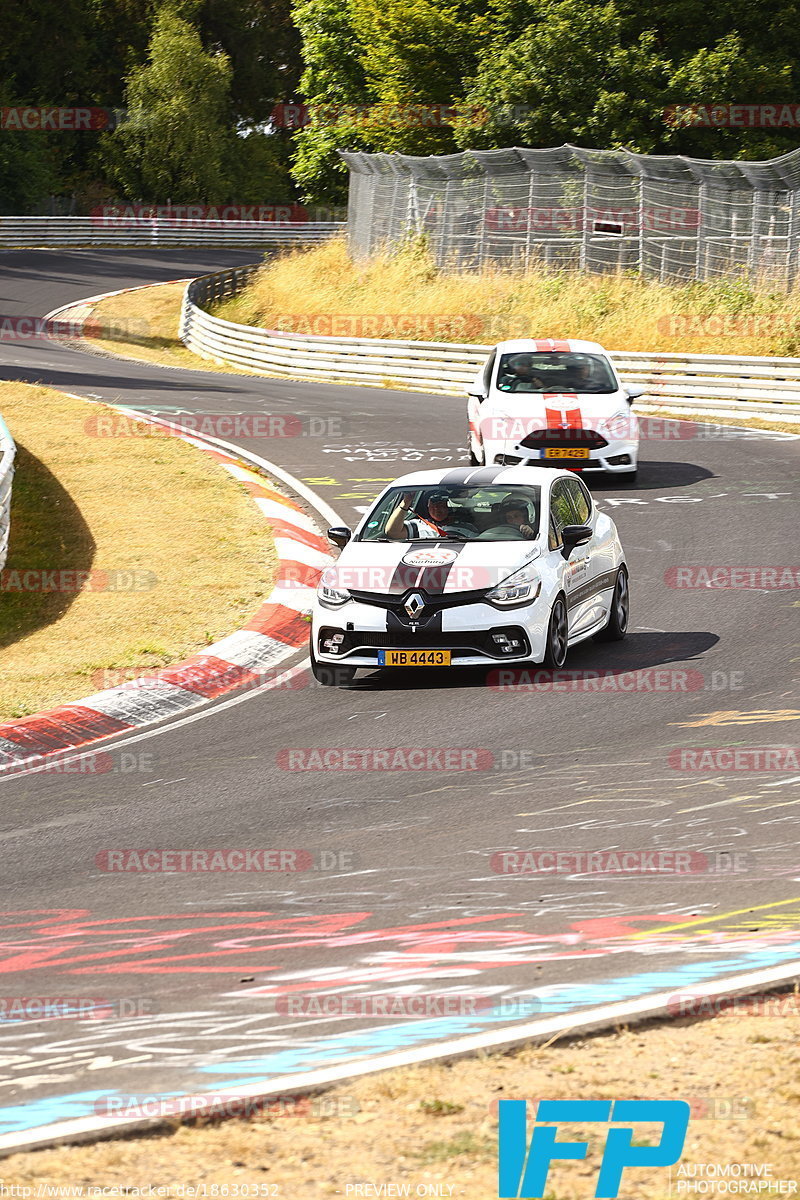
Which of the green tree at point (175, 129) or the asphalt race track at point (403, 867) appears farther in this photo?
the green tree at point (175, 129)

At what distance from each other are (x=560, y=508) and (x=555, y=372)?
797cm

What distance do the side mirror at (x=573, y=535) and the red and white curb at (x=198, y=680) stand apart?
2350mm

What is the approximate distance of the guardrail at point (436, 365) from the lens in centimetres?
2561

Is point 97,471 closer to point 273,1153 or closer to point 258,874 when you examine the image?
point 258,874

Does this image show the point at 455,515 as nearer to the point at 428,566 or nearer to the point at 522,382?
the point at 428,566

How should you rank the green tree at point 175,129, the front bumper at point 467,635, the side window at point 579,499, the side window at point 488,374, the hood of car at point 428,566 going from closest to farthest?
1. the front bumper at point 467,635
2. the hood of car at point 428,566
3. the side window at point 579,499
4. the side window at point 488,374
5. the green tree at point 175,129

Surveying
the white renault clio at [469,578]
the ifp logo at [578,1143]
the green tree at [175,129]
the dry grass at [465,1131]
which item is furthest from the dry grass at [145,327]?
the ifp logo at [578,1143]

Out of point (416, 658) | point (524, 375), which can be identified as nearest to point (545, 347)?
point (524, 375)

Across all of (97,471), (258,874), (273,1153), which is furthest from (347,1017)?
(97,471)

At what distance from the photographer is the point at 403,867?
757cm

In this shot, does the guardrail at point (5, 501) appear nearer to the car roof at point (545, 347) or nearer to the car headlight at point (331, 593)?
the car headlight at point (331, 593)

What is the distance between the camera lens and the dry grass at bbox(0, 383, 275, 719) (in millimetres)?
12445

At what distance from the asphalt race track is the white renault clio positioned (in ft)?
1.08

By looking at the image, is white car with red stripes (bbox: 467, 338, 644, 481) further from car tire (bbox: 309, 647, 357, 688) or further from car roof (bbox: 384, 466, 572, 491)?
car tire (bbox: 309, 647, 357, 688)
